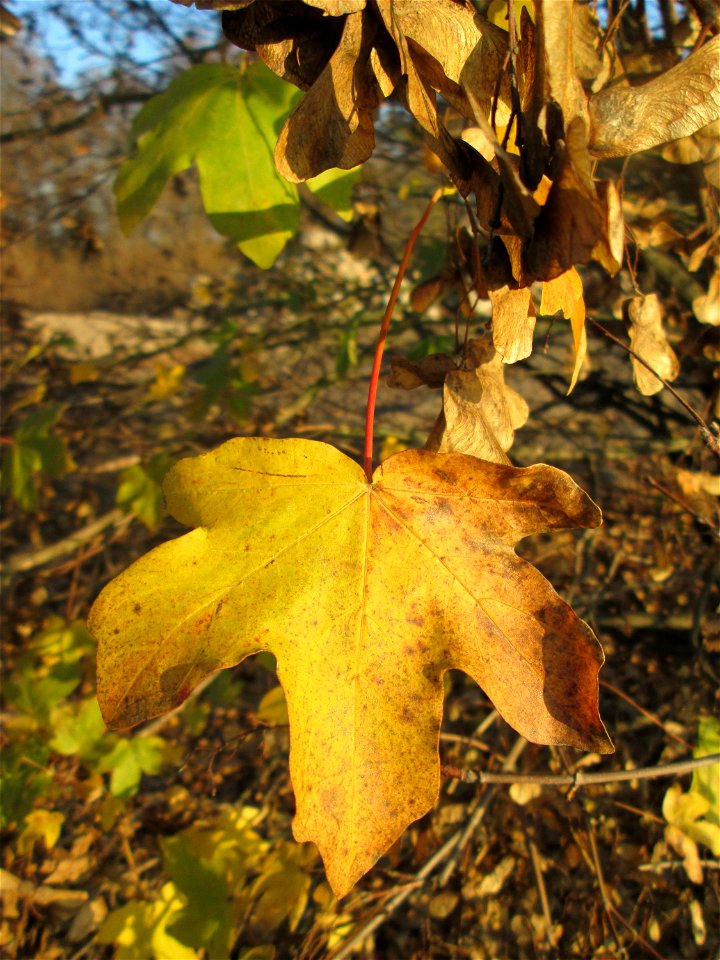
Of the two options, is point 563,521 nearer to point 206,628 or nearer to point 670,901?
point 206,628

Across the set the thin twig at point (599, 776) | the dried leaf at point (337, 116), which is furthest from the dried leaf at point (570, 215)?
the thin twig at point (599, 776)

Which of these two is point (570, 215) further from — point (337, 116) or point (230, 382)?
point (230, 382)

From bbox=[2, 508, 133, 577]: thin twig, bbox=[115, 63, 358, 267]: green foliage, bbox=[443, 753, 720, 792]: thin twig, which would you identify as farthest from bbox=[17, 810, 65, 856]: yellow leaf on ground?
bbox=[115, 63, 358, 267]: green foliage

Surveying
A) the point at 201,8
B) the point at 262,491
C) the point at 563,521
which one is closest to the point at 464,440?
the point at 563,521

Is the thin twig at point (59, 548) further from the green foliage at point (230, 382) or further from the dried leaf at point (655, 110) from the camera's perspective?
the dried leaf at point (655, 110)

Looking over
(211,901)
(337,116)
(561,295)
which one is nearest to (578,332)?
(561,295)

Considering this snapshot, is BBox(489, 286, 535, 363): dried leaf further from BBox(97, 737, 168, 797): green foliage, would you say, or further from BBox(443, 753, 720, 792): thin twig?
BBox(97, 737, 168, 797): green foliage
